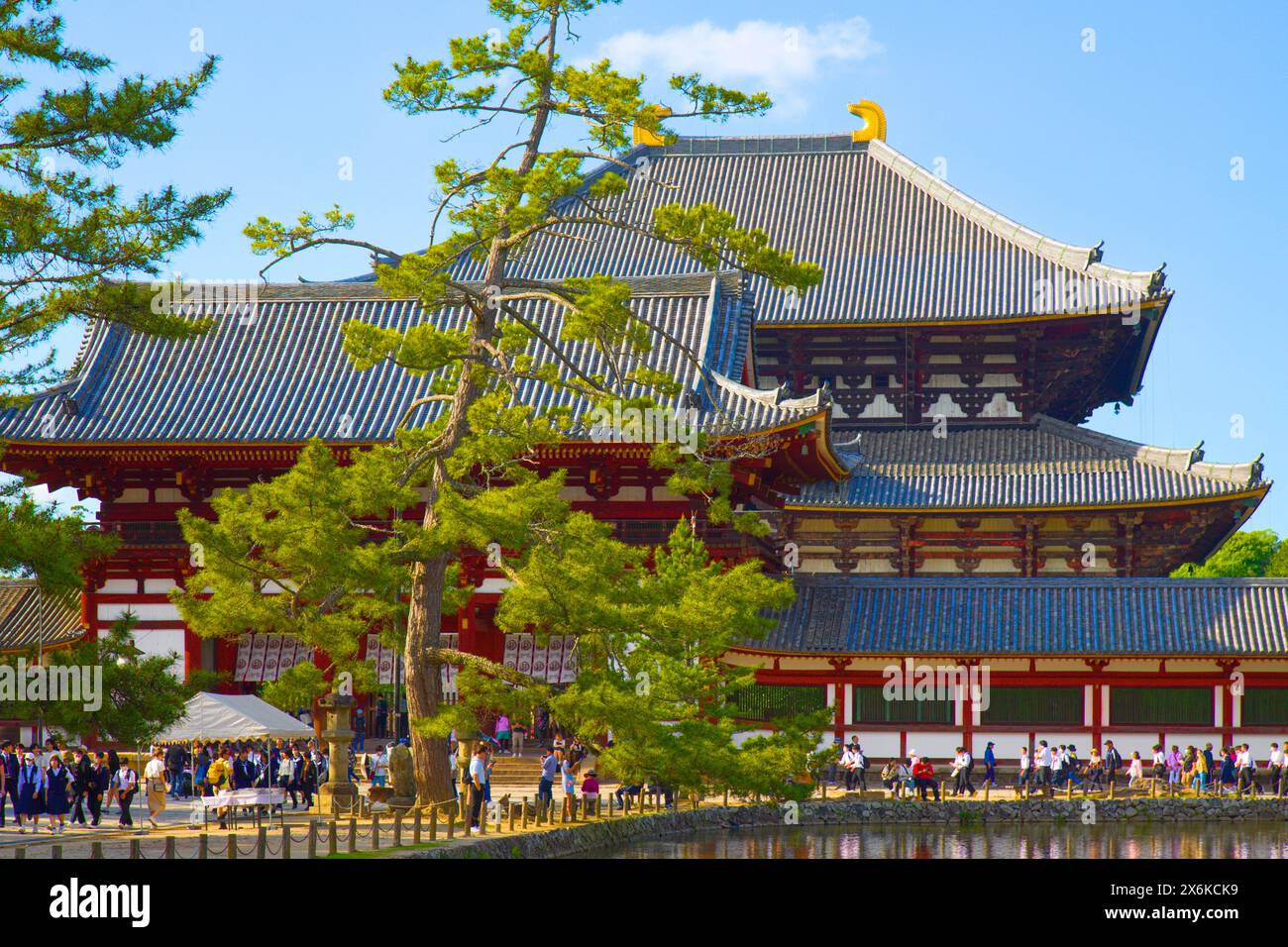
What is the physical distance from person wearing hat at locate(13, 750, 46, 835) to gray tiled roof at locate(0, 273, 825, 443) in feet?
34.8

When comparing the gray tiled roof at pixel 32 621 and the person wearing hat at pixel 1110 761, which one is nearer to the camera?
the person wearing hat at pixel 1110 761

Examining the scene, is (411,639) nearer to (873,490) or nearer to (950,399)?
(873,490)

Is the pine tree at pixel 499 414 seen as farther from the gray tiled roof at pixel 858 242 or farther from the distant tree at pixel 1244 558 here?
the distant tree at pixel 1244 558

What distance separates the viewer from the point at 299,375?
40062mm

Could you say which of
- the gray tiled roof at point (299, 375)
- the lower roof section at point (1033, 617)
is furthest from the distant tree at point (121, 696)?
the lower roof section at point (1033, 617)

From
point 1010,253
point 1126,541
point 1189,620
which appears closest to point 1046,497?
point 1126,541

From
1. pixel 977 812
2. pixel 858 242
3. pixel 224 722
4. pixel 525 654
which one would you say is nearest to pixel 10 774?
pixel 224 722

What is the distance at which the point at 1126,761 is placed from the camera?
37594 millimetres

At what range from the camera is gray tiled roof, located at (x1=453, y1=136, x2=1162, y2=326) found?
47.5 meters

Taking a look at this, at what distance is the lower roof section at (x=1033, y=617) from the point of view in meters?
37.5

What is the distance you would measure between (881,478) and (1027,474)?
3715 mm

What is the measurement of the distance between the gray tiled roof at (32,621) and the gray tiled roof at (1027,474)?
1955 cm

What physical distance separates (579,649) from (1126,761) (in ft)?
55.1

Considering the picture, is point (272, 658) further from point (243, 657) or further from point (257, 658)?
point (243, 657)
